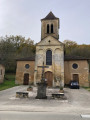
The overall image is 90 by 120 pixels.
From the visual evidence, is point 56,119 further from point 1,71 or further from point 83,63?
point 1,71

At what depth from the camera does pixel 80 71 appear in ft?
72.9

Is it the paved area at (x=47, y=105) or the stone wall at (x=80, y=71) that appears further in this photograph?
the stone wall at (x=80, y=71)

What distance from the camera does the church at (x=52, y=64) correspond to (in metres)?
21.0

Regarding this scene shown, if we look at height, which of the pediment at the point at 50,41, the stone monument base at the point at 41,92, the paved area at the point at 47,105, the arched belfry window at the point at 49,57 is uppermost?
the pediment at the point at 50,41

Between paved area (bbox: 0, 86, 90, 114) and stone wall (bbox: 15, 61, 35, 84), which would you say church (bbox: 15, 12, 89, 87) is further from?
paved area (bbox: 0, 86, 90, 114)

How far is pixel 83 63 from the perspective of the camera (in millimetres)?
22406

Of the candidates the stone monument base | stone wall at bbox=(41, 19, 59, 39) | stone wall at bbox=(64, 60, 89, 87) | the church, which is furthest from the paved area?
stone wall at bbox=(41, 19, 59, 39)

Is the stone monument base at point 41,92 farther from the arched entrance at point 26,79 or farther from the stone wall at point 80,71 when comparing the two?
the arched entrance at point 26,79

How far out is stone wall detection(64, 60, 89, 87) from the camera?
21695 mm

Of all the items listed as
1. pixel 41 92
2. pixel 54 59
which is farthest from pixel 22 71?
pixel 41 92

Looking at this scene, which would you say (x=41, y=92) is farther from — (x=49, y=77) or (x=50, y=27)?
(x=50, y=27)

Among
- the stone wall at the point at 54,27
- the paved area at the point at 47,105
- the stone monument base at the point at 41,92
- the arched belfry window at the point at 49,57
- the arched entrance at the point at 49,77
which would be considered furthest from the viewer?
the stone wall at the point at 54,27

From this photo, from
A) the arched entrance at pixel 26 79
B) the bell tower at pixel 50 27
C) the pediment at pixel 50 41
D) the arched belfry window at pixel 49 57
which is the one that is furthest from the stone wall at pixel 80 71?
Result: the arched entrance at pixel 26 79

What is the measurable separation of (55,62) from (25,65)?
717 cm
